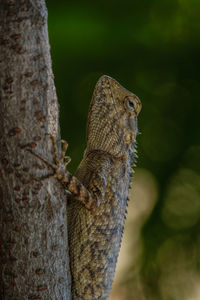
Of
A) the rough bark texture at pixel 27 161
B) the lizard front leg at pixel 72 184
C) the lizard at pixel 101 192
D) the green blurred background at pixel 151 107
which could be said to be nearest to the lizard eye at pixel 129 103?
the lizard at pixel 101 192

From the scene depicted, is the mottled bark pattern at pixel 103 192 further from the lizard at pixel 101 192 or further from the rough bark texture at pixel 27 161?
the rough bark texture at pixel 27 161

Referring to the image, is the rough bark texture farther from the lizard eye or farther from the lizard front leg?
the lizard eye

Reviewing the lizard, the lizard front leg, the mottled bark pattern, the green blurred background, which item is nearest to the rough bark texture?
the lizard front leg

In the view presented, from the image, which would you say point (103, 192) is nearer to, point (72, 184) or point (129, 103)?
point (72, 184)

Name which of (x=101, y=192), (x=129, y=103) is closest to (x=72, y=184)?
(x=101, y=192)

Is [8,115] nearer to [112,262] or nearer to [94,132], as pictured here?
[94,132]

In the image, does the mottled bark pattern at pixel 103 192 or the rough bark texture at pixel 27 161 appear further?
the mottled bark pattern at pixel 103 192
